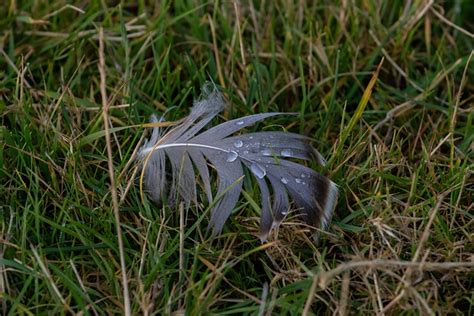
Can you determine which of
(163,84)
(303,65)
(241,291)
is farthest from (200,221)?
(303,65)

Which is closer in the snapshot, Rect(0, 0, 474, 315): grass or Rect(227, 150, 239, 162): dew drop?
Rect(0, 0, 474, 315): grass

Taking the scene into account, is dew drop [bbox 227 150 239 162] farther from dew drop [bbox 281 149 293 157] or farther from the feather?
dew drop [bbox 281 149 293 157]

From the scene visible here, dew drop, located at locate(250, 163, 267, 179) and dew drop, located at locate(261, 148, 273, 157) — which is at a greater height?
dew drop, located at locate(261, 148, 273, 157)

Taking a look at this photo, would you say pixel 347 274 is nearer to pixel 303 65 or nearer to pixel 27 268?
pixel 27 268

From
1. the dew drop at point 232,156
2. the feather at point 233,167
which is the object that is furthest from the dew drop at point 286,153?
the dew drop at point 232,156

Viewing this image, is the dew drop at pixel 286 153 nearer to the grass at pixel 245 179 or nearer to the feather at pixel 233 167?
the feather at pixel 233 167

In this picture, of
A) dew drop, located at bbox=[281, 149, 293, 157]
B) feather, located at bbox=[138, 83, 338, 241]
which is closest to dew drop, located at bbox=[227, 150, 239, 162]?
feather, located at bbox=[138, 83, 338, 241]
